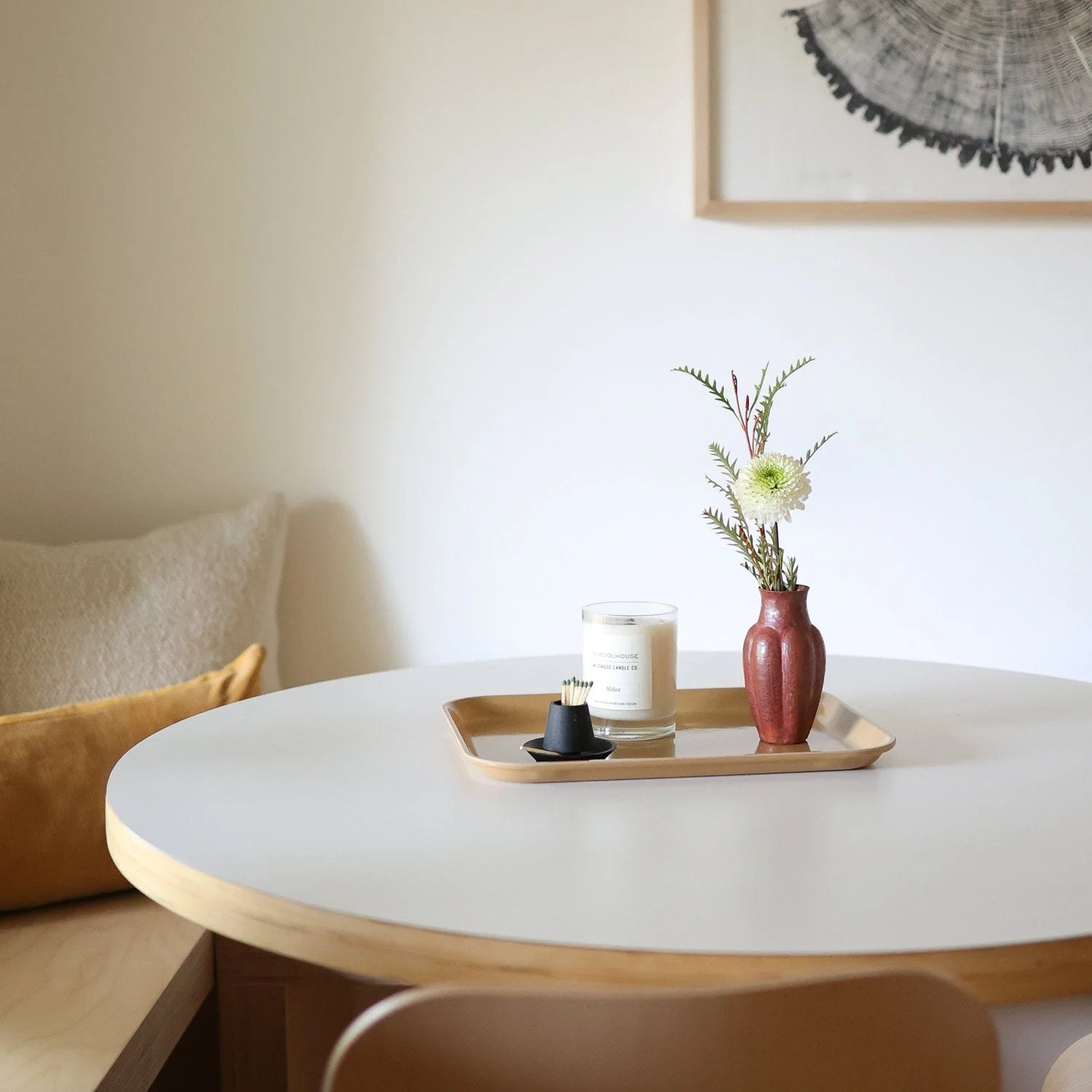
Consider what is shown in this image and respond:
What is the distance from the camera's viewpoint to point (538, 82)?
2082 millimetres

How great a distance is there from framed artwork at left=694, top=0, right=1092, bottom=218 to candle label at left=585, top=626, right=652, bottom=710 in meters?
1.15

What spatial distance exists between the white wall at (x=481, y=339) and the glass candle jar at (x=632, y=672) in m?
0.96

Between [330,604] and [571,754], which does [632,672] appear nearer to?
[571,754]

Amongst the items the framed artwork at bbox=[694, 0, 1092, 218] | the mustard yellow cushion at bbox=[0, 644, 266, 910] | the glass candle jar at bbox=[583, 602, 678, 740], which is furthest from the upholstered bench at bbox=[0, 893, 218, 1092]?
the framed artwork at bbox=[694, 0, 1092, 218]

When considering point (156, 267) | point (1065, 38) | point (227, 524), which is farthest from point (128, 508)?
point (1065, 38)

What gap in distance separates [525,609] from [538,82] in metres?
0.95

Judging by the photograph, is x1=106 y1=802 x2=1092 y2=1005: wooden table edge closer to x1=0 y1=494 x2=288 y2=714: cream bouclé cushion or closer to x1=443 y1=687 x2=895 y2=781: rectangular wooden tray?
x1=443 y1=687 x2=895 y2=781: rectangular wooden tray

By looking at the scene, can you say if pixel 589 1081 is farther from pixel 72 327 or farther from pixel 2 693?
pixel 72 327

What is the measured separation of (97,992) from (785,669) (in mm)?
778

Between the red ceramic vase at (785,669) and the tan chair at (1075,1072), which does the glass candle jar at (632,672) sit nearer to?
the red ceramic vase at (785,669)

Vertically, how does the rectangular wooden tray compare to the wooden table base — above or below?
above

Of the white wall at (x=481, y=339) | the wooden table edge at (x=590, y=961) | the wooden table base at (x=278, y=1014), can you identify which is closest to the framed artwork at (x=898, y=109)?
the white wall at (x=481, y=339)

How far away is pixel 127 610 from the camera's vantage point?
1862 millimetres

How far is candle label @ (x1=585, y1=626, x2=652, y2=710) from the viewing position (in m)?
1.18
